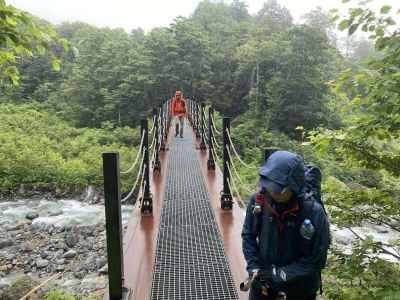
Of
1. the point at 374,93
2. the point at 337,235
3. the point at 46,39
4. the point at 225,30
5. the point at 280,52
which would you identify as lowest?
the point at 337,235

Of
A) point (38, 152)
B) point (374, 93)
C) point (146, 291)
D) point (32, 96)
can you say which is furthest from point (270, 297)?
point (32, 96)

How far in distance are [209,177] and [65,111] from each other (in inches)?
1001

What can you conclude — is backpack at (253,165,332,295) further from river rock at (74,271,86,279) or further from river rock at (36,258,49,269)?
river rock at (36,258,49,269)

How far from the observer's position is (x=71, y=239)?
1020cm

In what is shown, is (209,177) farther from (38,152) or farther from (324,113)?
(324,113)

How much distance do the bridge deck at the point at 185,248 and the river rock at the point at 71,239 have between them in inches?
195

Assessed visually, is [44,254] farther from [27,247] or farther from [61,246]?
[27,247]

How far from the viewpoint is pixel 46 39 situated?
130 inches

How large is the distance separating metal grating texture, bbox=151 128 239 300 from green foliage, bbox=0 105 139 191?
10.3m

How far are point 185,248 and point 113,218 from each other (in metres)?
1.43

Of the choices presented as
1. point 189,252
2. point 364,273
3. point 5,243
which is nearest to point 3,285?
point 5,243

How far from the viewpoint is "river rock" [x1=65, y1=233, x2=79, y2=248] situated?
1004 cm

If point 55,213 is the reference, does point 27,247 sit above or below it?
below

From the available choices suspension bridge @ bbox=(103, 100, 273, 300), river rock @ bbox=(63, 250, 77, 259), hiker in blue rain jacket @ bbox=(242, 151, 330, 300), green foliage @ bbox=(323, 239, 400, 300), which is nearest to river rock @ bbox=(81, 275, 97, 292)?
river rock @ bbox=(63, 250, 77, 259)
